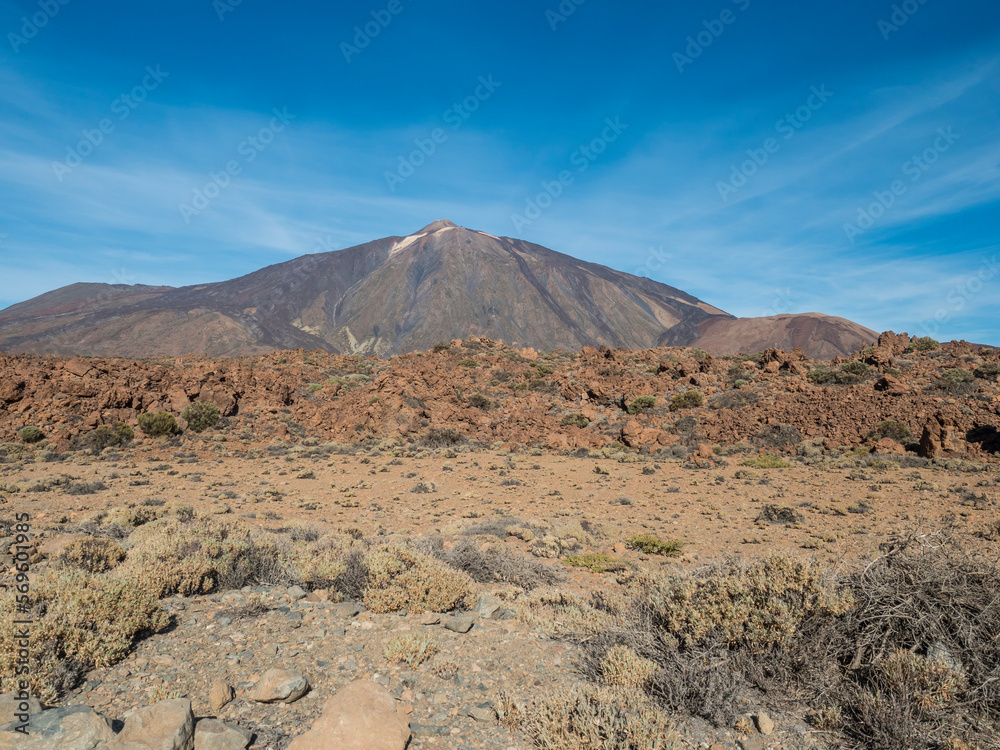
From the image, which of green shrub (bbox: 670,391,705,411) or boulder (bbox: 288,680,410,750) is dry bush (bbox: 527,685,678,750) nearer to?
boulder (bbox: 288,680,410,750)

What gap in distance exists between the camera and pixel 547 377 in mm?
29156

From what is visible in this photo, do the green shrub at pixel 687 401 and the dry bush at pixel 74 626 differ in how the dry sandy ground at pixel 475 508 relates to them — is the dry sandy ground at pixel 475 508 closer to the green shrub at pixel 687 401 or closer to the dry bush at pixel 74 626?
the dry bush at pixel 74 626

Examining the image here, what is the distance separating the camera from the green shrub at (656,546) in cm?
873

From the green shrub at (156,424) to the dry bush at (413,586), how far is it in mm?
18827

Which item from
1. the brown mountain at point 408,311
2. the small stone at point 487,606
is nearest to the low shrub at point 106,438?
the small stone at point 487,606

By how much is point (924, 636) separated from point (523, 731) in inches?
113

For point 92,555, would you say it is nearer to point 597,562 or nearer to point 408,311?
point 597,562

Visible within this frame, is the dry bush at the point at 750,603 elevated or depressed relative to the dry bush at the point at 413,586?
elevated

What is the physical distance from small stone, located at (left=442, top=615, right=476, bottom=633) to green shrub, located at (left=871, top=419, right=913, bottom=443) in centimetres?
1894

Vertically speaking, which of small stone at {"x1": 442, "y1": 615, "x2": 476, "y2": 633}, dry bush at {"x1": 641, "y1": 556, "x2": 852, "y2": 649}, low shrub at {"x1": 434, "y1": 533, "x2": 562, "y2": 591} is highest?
dry bush at {"x1": 641, "y1": 556, "x2": 852, "y2": 649}

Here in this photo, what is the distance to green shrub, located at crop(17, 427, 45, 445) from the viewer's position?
61.2 feet

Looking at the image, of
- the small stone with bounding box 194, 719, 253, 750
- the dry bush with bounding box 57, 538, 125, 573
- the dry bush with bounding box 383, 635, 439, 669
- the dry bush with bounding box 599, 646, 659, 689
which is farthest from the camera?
the dry bush with bounding box 57, 538, 125, 573

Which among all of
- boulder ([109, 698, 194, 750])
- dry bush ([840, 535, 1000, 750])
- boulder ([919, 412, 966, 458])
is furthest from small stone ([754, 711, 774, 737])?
boulder ([919, 412, 966, 458])

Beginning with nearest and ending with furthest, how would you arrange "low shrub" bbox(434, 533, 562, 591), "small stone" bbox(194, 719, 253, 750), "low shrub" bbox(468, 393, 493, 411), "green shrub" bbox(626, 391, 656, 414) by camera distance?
"small stone" bbox(194, 719, 253, 750) < "low shrub" bbox(434, 533, 562, 591) < "green shrub" bbox(626, 391, 656, 414) < "low shrub" bbox(468, 393, 493, 411)
